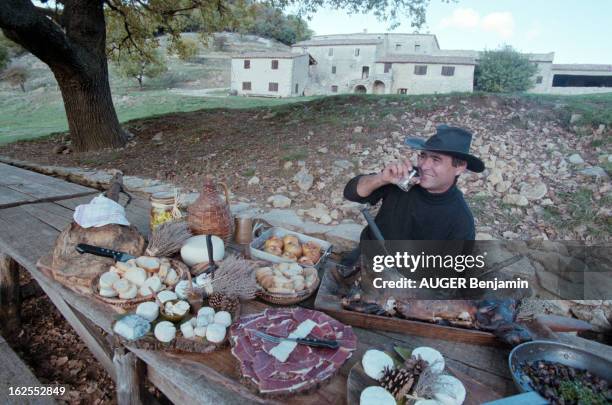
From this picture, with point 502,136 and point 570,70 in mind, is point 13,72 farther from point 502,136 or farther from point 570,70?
point 570,70

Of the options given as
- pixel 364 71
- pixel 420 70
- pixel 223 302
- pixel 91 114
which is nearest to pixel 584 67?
pixel 420 70

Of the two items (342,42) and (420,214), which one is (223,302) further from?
(342,42)

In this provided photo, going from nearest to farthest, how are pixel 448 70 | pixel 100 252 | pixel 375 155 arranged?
pixel 100 252
pixel 375 155
pixel 448 70

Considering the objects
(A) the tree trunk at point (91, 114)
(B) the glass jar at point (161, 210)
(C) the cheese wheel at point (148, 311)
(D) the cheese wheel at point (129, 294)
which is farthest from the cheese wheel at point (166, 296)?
(A) the tree trunk at point (91, 114)

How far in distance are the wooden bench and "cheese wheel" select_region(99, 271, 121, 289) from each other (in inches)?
34.1

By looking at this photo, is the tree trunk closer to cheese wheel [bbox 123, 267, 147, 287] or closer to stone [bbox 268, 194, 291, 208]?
stone [bbox 268, 194, 291, 208]

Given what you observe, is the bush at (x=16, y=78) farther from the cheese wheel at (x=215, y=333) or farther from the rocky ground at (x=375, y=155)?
the cheese wheel at (x=215, y=333)

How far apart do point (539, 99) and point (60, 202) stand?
27.3 feet

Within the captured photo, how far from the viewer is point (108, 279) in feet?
5.37

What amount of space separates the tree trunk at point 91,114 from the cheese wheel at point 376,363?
752 centimetres

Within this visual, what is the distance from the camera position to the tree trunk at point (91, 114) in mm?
7055

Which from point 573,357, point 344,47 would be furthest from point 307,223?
point 344,47

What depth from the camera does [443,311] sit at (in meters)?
1.63

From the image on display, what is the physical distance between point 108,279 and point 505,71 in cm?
3473
